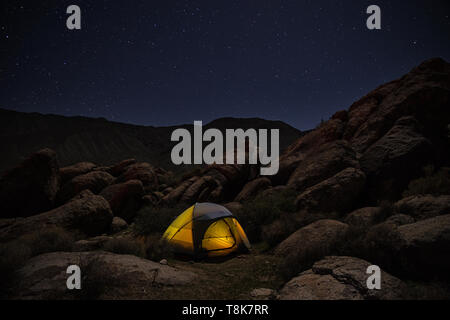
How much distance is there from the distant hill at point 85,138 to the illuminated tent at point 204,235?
46.2 m

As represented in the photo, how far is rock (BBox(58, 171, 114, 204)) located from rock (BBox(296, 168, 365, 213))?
1511 centimetres

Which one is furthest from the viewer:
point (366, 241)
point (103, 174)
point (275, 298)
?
point (103, 174)

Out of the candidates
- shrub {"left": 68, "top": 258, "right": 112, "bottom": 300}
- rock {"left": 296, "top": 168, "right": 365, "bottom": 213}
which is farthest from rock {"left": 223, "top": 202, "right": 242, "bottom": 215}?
shrub {"left": 68, "top": 258, "right": 112, "bottom": 300}

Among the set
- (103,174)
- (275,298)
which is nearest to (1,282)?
(275,298)

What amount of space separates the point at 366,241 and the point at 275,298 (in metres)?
2.49

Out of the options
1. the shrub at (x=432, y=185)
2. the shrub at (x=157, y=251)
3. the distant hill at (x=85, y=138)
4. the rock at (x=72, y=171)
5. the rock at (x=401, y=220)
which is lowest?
the shrub at (x=157, y=251)

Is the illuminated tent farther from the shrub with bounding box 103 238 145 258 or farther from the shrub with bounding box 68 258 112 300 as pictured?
the shrub with bounding box 68 258 112 300

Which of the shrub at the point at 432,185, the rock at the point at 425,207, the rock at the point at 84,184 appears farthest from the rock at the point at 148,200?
the shrub at the point at 432,185

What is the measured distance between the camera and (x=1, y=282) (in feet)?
12.5

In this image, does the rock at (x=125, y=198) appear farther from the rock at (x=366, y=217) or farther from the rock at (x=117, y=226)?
the rock at (x=366, y=217)

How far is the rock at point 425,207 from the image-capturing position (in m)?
6.08

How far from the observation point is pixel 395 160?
33.7ft

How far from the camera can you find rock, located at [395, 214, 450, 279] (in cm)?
402
